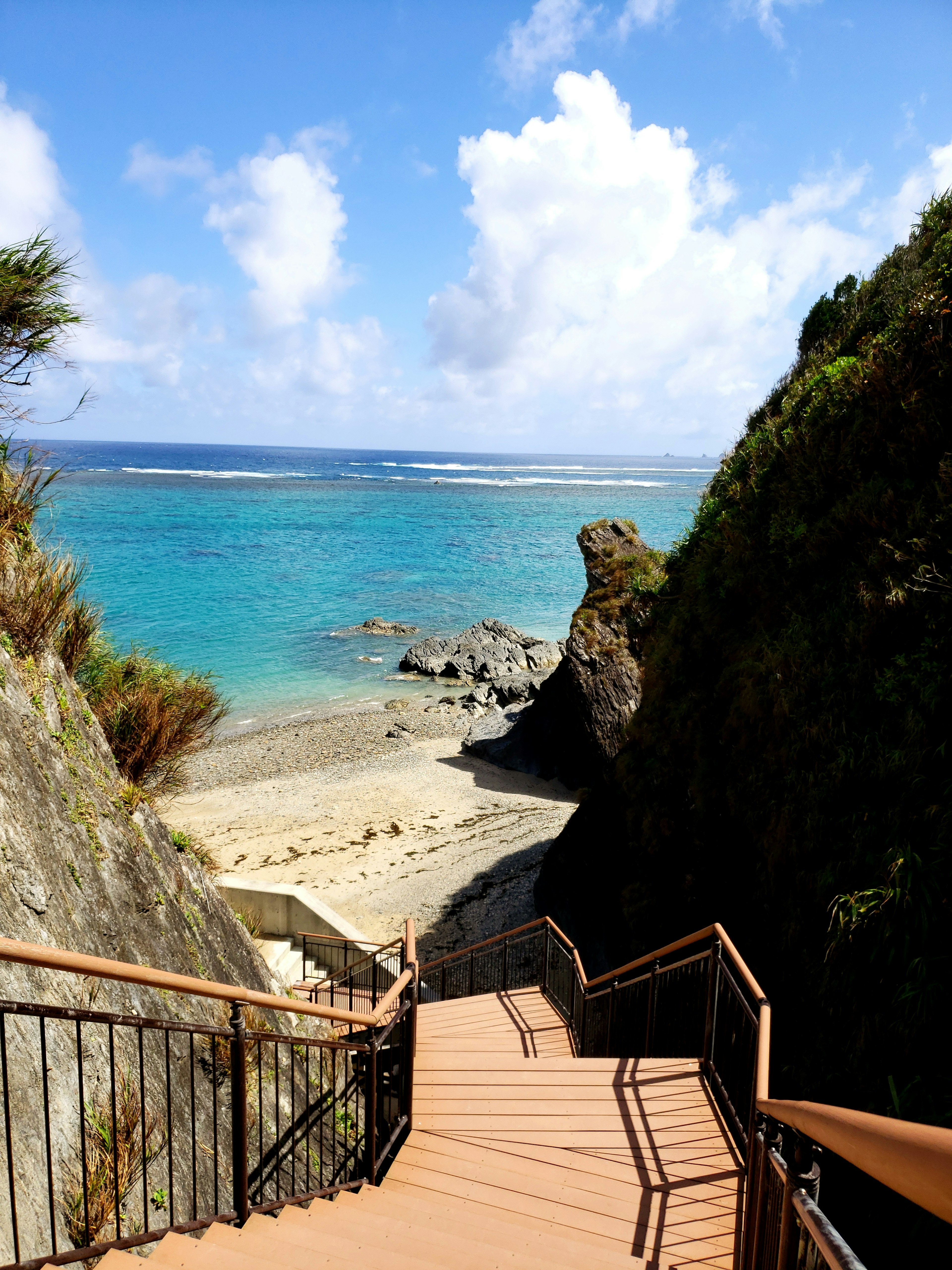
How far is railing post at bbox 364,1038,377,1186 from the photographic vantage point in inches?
185

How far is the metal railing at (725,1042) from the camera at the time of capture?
2070 millimetres

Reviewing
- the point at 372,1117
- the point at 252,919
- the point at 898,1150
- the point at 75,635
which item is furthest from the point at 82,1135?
the point at 252,919

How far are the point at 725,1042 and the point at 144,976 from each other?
13.3ft

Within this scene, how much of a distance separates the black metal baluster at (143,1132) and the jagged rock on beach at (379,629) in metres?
39.1

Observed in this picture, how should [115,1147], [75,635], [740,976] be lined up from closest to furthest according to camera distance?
[115,1147] < [740,976] < [75,635]

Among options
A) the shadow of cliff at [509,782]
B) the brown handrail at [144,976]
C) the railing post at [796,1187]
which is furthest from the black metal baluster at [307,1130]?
the shadow of cliff at [509,782]

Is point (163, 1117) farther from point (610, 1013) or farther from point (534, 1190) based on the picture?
point (610, 1013)

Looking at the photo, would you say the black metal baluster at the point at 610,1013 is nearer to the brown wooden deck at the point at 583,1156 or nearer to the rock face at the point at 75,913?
the brown wooden deck at the point at 583,1156

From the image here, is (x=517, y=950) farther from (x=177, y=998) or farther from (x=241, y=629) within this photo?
(x=241, y=629)

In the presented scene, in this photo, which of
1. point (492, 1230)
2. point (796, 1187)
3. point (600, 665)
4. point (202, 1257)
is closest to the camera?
point (796, 1187)

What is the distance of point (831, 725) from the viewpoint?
6.23 m

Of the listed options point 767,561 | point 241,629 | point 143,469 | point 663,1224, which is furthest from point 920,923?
point 143,469

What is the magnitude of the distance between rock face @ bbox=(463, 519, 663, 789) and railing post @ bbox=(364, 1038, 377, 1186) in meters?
11.5

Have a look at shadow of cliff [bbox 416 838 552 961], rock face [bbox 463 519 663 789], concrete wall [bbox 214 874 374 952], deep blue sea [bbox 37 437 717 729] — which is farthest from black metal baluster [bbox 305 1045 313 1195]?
rock face [bbox 463 519 663 789]
